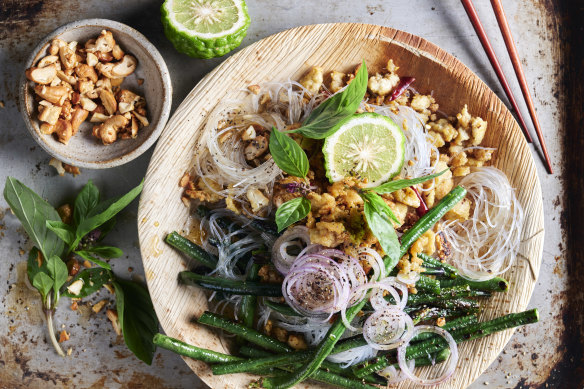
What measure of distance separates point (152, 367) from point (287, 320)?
4.28ft

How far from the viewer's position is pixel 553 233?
4.24 meters

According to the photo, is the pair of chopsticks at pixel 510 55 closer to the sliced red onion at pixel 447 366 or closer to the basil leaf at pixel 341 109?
the basil leaf at pixel 341 109

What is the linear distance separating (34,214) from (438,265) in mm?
3023

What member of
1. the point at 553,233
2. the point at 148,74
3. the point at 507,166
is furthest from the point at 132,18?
the point at 553,233

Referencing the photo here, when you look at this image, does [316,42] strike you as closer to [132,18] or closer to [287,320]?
[132,18]

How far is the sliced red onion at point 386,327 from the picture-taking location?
11.2 feet

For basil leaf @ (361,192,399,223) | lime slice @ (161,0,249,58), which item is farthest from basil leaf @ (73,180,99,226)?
basil leaf @ (361,192,399,223)

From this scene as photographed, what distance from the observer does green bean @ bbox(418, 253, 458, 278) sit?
3.56 meters

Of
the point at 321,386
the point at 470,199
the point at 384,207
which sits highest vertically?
the point at 384,207

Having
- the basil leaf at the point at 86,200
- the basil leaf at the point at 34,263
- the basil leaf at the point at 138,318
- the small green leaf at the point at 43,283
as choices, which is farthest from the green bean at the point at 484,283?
the basil leaf at the point at 34,263

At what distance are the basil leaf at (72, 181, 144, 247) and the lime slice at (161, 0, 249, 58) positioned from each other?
1087 millimetres

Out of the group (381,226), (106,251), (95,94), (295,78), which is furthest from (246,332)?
(95,94)

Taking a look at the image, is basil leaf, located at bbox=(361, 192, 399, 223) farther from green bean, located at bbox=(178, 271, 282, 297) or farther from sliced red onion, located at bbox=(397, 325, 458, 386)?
sliced red onion, located at bbox=(397, 325, 458, 386)

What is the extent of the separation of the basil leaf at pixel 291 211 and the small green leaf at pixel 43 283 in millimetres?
1932
